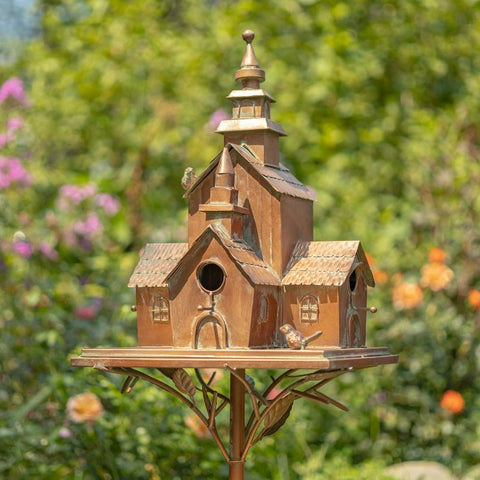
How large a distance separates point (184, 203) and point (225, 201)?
4864 mm

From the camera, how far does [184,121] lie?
813 cm

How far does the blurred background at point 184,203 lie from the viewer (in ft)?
16.8

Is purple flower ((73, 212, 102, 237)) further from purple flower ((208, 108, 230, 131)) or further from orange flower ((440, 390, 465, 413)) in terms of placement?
orange flower ((440, 390, 465, 413))

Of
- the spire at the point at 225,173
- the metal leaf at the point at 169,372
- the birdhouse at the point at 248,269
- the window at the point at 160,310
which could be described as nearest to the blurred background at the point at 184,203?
the metal leaf at the point at 169,372

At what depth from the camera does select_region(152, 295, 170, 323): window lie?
134 inches

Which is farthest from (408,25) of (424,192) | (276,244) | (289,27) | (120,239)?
(276,244)

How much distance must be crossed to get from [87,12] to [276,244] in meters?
6.72

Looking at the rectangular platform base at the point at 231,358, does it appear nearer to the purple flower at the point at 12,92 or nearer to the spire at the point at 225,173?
the spire at the point at 225,173

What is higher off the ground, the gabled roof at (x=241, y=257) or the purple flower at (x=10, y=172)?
the purple flower at (x=10, y=172)

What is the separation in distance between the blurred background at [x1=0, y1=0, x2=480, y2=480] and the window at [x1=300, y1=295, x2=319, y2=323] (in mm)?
1822

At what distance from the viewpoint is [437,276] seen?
20.1 ft

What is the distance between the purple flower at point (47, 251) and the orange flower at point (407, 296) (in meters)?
2.26

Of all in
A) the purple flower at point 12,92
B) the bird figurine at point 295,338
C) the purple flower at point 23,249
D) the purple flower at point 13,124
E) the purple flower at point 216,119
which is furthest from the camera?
the purple flower at point 216,119

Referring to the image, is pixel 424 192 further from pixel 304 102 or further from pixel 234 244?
pixel 234 244
